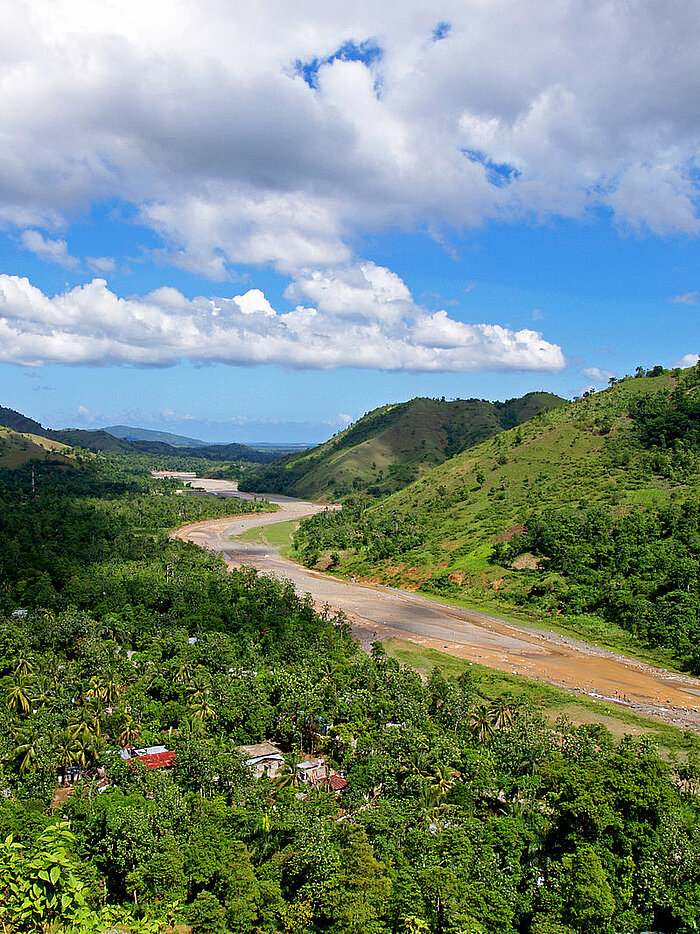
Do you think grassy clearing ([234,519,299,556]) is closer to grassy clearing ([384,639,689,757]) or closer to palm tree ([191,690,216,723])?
grassy clearing ([384,639,689,757])

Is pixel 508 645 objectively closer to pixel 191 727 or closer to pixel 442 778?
pixel 442 778

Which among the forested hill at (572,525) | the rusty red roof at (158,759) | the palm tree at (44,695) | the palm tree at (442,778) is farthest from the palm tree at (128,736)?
the forested hill at (572,525)

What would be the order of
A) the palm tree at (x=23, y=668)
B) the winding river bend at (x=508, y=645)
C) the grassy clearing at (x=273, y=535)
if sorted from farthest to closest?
the grassy clearing at (x=273, y=535) → the winding river bend at (x=508, y=645) → the palm tree at (x=23, y=668)

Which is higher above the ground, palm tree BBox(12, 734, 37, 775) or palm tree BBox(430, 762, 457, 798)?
palm tree BBox(430, 762, 457, 798)

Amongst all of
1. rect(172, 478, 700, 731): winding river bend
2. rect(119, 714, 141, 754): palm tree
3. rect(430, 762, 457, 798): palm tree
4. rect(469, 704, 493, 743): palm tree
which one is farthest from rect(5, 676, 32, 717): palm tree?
rect(172, 478, 700, 731): winding river bend

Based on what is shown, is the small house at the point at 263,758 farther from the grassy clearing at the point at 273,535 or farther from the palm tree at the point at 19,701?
the grassy clearing at the point at 273,535

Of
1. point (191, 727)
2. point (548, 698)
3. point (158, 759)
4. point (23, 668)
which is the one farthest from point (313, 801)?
point (23, 668)
